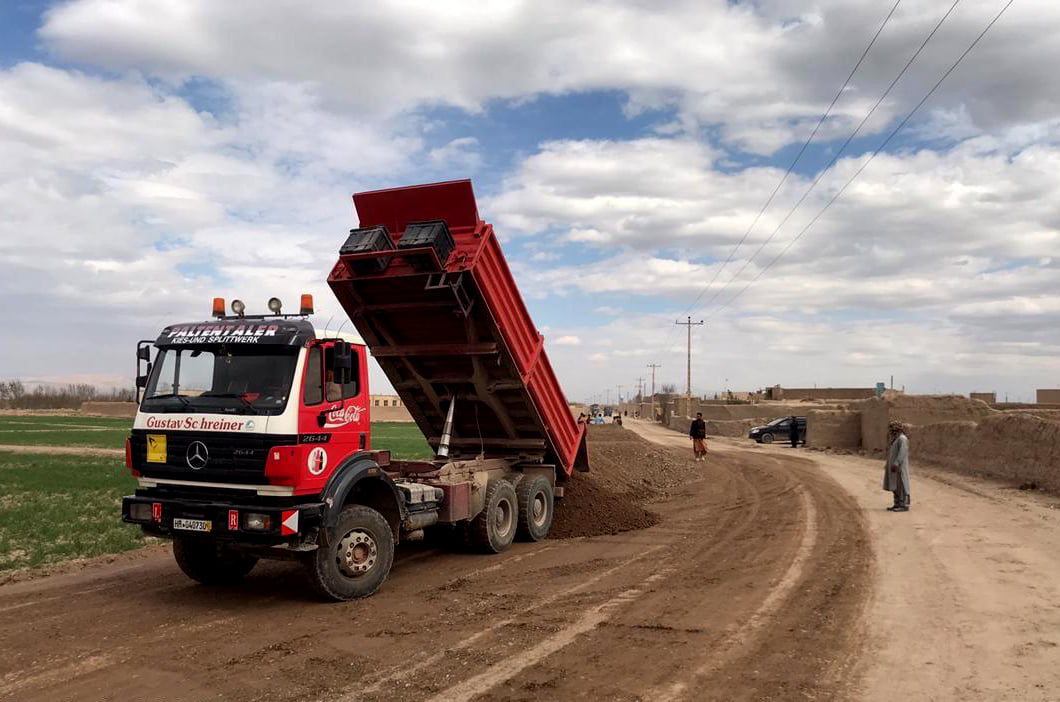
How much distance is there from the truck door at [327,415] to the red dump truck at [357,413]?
18 millimetres

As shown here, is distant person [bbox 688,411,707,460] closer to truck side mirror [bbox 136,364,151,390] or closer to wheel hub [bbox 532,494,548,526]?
wheel hub [bbox 532,494,548,526]

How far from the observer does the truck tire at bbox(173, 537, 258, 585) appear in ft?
27.4

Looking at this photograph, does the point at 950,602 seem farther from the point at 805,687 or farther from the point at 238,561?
the point at 238,561

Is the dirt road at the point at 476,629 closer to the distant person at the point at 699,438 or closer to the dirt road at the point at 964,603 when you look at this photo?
the dirt road at the point at 964,603

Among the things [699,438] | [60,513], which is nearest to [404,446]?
[699,438]

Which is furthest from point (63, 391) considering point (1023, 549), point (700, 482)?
point (1023, 549)

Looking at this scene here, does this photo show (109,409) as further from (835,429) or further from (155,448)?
(155,448)

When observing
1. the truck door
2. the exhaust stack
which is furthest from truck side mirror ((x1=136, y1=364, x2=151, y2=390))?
the exhaust stack

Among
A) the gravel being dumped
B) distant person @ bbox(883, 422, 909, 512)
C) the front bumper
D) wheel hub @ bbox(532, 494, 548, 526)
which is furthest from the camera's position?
distant person @ bbox(883, 422, 909, 512)

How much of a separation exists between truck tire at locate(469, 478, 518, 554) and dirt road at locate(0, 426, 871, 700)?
25 centimetres

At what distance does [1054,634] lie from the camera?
20.7 feet

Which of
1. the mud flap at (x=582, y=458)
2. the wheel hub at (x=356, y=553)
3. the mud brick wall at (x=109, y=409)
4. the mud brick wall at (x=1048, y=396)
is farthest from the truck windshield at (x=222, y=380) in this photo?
the mud brick wall at (x=109, y=409)

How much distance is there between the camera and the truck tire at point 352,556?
746cm

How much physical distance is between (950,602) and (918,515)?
6.30m
